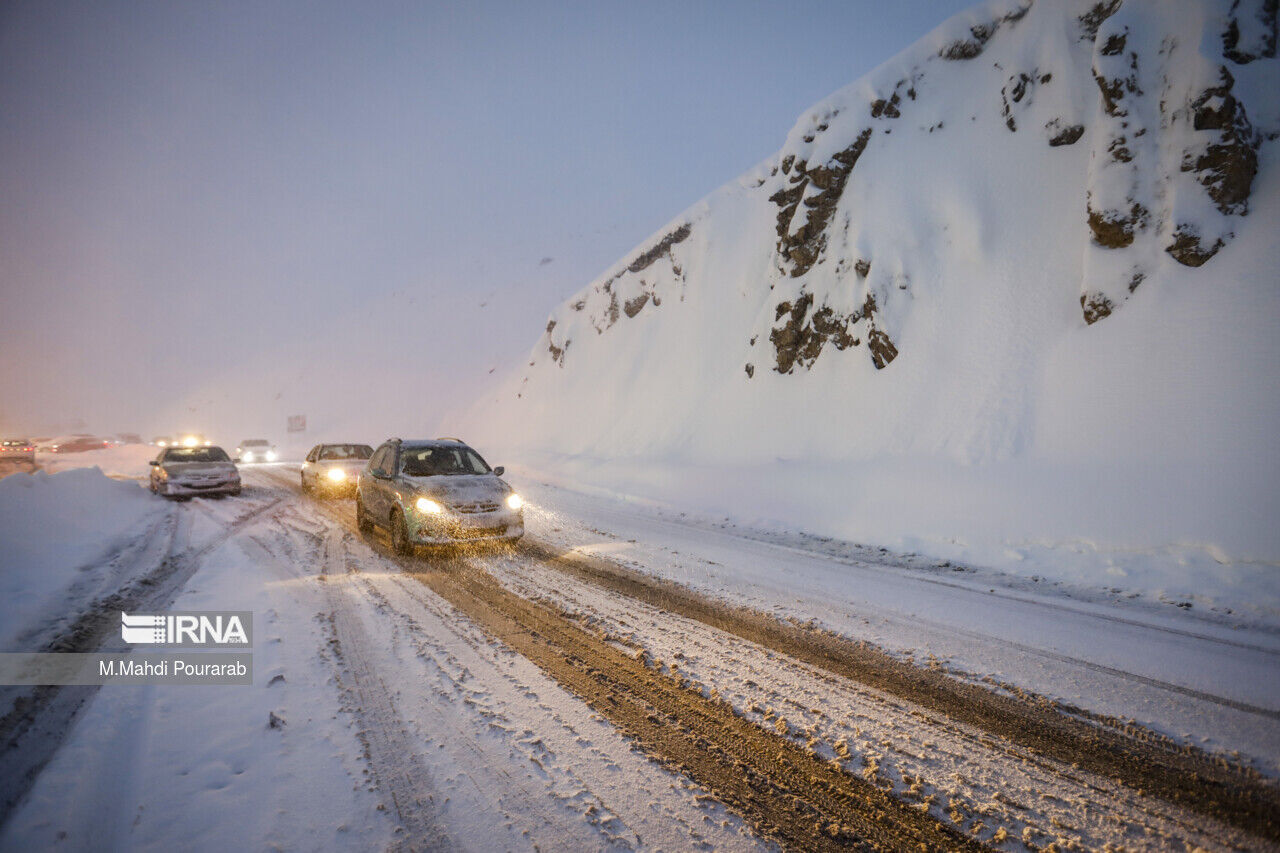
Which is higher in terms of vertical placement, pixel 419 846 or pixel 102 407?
pixel 102 407

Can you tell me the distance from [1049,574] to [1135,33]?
15494 millimetres

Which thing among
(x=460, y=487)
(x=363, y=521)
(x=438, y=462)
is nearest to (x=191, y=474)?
(x=363, y=521)

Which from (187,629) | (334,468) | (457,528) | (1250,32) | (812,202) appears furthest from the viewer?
(812,202)

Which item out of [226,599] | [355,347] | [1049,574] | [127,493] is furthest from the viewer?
[355,347]

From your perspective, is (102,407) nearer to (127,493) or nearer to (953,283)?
(127,493)

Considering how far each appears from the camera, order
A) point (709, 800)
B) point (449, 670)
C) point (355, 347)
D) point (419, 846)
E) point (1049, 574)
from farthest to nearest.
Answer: point (355, 347), point (1049, 574), point (449, 670), point (709, 800), point (419, 846)

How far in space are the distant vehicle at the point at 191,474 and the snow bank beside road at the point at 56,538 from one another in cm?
86

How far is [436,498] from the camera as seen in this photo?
7.39 meters

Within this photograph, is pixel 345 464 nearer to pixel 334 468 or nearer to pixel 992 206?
pixel 334 468

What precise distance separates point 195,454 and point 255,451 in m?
17.4

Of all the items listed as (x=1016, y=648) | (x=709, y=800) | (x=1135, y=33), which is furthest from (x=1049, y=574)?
(x=1135, y=33)

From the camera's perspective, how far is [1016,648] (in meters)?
4.37

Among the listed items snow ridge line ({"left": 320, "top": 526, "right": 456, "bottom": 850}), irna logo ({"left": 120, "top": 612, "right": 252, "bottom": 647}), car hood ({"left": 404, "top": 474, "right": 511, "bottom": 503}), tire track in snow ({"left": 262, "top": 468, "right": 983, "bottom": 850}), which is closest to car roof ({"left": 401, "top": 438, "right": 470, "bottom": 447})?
car hood ({"left": 404, "top": 474, "right": 511, "bottom": 503})

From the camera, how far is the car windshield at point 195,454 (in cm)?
1407
